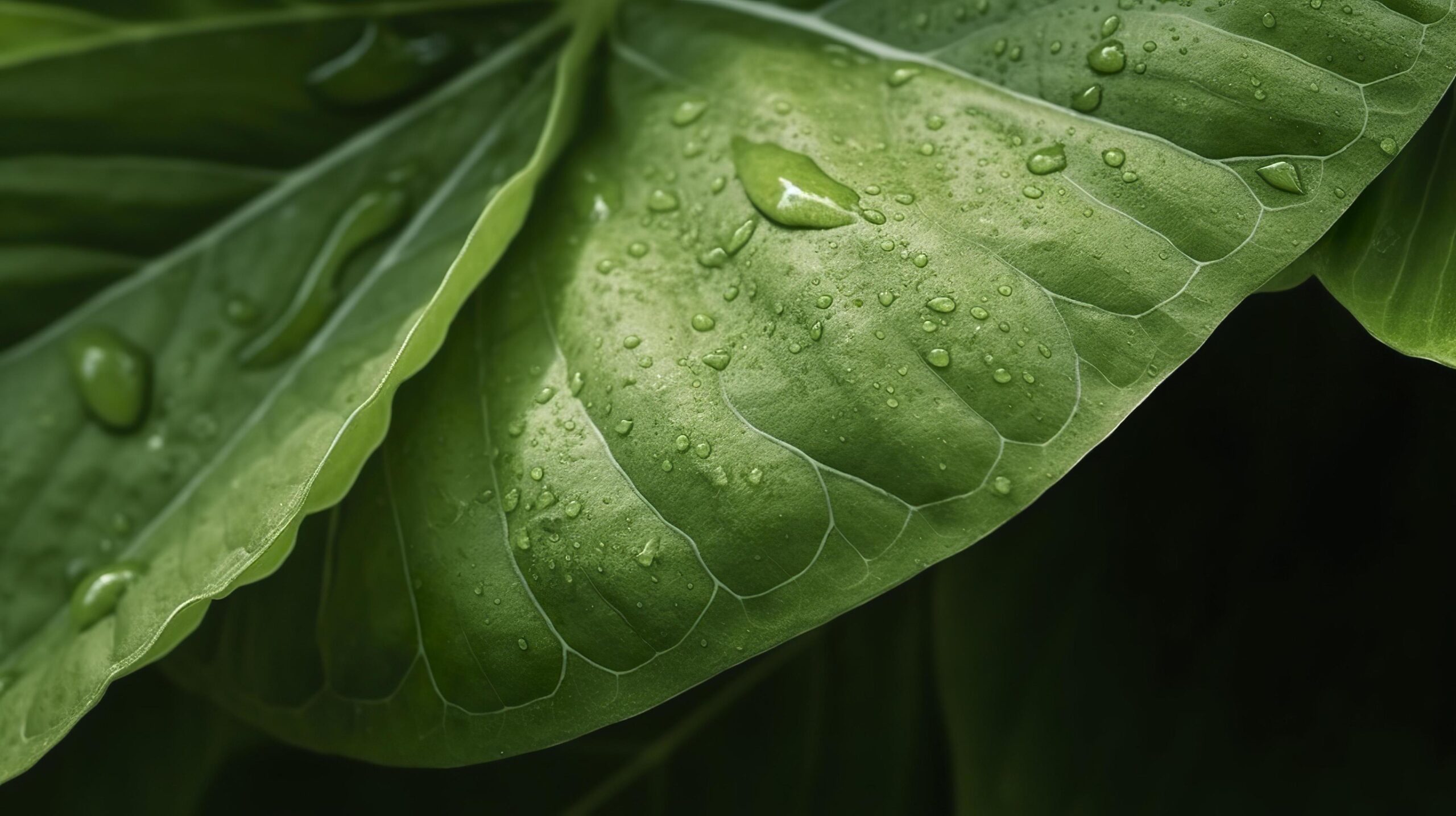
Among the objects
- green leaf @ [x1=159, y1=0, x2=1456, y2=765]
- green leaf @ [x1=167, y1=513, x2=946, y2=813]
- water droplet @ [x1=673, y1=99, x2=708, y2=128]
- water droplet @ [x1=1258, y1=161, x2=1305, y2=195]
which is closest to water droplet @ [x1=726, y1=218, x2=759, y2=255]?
green leaf @ [x1=159, y1=0, x2=1456, y2=765]

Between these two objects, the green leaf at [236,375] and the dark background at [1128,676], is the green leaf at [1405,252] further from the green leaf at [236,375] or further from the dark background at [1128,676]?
the green leaf at [236,375]

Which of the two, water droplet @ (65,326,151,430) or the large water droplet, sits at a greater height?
water droplet @ (65,326,151,430)

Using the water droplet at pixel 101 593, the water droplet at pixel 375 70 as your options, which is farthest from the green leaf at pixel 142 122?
the water droplet at pixel 101 593

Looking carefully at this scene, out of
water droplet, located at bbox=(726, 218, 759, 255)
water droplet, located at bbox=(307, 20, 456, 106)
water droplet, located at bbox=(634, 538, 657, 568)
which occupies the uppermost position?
water droplet, located at bbox=(307, 20, 456, 106)

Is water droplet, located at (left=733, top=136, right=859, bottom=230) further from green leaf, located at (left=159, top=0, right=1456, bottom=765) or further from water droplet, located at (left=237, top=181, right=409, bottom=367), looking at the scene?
water droplet, located at (left=237, top=181, right=409, bottom=367)

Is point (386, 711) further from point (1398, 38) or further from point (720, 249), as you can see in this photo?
point (1398, 38)

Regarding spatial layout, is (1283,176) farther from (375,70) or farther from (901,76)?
(375,70)

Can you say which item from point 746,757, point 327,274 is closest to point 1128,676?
point 746,757
